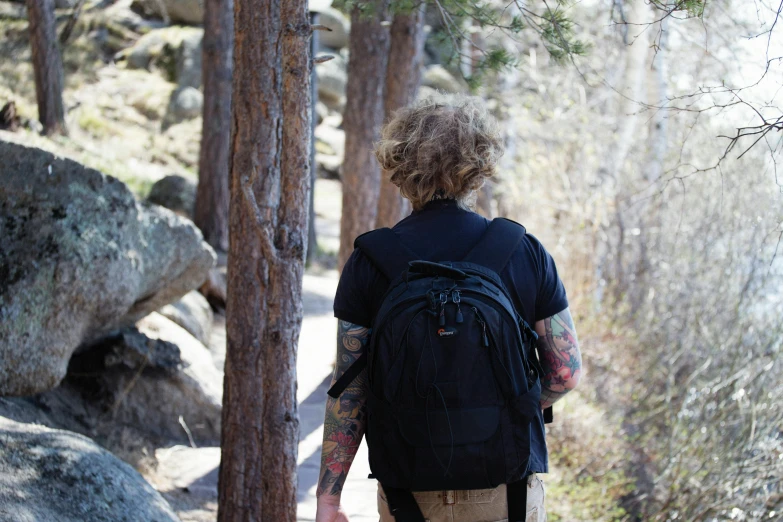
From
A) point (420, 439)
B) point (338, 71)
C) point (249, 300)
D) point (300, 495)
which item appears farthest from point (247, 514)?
point (338, 71)

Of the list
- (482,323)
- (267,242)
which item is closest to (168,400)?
(267,242)

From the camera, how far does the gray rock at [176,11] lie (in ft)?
75.1

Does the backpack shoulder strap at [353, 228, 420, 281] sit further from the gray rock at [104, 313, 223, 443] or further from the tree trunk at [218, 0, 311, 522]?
the gray rock at [104, 313, 223, 443]

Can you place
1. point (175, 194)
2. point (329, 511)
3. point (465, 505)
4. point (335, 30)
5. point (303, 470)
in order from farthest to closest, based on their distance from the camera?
point (335, 30)
point (175, 194)
point (303, 470)
point (329, 511)
point (465, 505)

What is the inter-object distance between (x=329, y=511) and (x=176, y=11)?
23222 millimetres

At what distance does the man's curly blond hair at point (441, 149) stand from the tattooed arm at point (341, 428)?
0.47 m

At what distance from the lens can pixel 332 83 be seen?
24312 millimetres

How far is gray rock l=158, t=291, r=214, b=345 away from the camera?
24.7ft

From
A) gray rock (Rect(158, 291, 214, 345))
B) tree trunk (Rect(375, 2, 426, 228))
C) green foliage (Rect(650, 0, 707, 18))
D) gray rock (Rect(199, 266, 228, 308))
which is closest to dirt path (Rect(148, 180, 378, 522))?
gray rock (Rect(158, 291, 214, 345))

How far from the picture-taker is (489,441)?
2.01 metres

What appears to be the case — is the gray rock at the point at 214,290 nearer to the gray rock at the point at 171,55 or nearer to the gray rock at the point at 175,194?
the gray rock at the point at 175,194

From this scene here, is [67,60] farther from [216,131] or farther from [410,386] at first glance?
[410,386]

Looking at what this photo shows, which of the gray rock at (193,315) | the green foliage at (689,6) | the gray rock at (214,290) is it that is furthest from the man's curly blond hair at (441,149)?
the gray rock at (214,290)

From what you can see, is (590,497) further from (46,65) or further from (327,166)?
(327,166)
